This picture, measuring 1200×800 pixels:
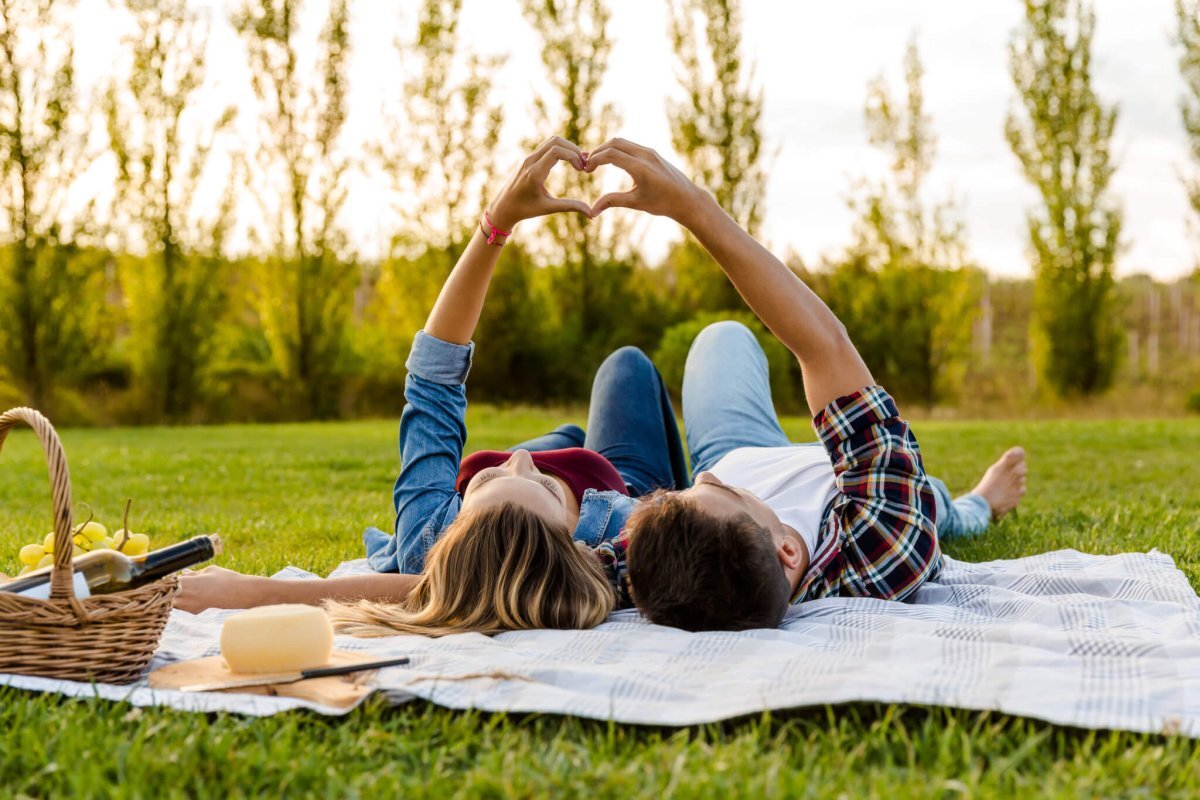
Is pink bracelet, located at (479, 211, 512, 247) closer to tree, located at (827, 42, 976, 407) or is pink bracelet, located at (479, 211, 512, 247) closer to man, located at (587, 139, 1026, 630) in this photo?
man, located at (587, 139, 1026, 630)

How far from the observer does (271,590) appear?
119 inches

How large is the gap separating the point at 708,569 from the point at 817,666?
519 millimetres

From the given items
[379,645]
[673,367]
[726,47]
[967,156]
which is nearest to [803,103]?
[726,47]

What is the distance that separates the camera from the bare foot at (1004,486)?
199 inches

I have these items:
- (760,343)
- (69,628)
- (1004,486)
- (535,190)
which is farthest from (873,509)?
(760,343)

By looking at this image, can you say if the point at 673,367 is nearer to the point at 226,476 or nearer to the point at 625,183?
the point at 625,183

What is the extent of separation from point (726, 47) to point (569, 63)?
2.87 meters

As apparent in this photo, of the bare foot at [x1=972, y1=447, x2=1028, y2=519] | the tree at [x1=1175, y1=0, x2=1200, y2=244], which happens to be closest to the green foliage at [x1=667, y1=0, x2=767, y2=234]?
the tree at [x1=1175, y1=0, x2=1200, y2=244]

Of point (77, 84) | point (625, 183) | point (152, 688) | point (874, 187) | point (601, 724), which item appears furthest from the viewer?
point (874, 187)

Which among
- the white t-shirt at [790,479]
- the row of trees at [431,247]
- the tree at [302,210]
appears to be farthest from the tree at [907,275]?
the white t-shirt at [790,479]

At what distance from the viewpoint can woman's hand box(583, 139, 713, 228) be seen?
2707 mm

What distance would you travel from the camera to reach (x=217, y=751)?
1.77m

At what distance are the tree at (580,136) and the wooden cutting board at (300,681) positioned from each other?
16170 mm

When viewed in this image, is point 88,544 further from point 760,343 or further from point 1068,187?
point 1068,187
